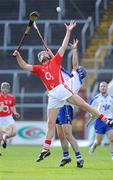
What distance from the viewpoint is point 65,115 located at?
15.5 m

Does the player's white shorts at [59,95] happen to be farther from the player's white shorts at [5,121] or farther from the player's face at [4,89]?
the player's white shorts at [5,121]

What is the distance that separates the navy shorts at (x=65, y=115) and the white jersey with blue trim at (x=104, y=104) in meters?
4.17

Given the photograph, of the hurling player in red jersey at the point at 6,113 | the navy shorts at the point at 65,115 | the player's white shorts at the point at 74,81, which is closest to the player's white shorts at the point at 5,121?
the hurling player in red jersey at the point at 6,113

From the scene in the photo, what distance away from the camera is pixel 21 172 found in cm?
1390

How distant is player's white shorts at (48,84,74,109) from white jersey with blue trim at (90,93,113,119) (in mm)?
4866

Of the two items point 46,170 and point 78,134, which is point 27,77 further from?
point 46,170

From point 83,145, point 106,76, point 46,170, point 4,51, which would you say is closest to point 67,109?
point 46,170

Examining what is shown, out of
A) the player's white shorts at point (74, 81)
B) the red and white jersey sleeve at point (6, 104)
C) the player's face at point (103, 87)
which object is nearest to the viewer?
the player's white shorts at point (74, 81)

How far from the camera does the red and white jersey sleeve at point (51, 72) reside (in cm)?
1484

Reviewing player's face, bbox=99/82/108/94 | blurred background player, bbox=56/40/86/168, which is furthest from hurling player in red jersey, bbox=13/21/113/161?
player's face, bbox=99/82/108/94

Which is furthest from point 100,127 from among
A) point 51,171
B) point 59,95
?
point 51,171

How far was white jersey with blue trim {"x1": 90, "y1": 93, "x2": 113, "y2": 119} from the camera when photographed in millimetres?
19703

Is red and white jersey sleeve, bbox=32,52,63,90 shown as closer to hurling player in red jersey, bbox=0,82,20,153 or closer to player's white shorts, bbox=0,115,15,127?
hurling player in red jersey, bbox=0,82,20,153

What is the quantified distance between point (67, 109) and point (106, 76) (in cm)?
1554
